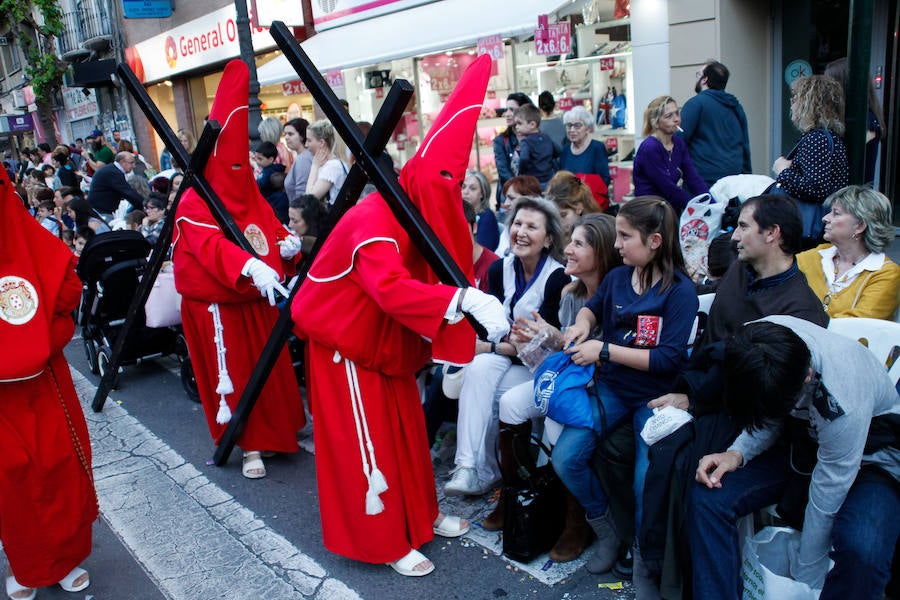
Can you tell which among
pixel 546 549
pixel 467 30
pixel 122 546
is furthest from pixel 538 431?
pixel 467 30

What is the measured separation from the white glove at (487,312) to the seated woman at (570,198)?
6.49 feet

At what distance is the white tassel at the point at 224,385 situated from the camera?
444 centimetres

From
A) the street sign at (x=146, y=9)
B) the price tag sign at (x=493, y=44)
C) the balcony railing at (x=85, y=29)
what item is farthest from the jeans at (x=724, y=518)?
the balcony railing at (x=85, y=29)

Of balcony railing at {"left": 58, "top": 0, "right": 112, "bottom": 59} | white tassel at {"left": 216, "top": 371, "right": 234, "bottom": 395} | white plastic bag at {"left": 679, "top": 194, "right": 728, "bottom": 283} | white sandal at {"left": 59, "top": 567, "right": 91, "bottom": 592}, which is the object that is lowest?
white sandal at {"left": 59, "top": 567, "right": 91, "bottom": 592}

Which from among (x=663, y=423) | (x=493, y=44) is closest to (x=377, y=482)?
(x=663, y=423)

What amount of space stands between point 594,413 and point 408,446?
2.80 ft

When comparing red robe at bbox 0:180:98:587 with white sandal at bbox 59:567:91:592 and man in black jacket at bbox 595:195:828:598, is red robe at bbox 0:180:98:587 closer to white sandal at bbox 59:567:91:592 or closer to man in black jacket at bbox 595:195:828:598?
white sandal at bbox 59:567:91:592

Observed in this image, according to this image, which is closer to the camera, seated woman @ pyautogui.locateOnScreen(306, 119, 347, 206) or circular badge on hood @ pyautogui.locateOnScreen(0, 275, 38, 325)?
circular badge on hood @ pyautogui.locateOnScreen(0, 275, 38, 325)

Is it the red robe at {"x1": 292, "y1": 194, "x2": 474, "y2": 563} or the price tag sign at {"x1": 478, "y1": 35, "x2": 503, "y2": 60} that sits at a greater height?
the price tag sign at {"x1": 478, "y1": 35, "x2": 503, "y2": 60}

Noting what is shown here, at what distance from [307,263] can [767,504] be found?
8.27 ft

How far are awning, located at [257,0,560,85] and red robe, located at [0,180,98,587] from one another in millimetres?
6088

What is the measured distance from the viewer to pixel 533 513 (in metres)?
3.34

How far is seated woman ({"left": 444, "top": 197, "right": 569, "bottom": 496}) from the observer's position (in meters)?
3.86

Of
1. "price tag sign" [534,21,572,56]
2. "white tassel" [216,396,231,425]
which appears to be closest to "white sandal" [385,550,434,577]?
"white tassel" [216,396,231,425]
